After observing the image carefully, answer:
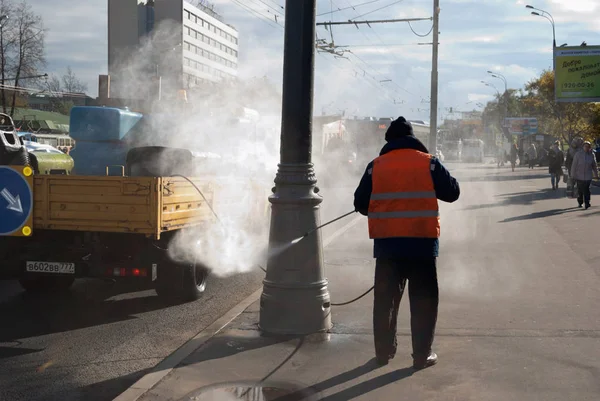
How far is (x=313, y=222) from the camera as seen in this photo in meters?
6.19

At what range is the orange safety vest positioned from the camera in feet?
16.8

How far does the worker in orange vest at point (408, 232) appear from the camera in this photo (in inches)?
202

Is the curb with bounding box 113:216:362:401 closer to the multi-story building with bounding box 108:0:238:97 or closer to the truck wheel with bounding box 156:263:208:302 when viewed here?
the truck wheel with bounding box 156:263:208:302

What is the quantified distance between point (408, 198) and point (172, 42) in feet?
34.8

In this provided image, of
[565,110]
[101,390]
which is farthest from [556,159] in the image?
[565,110]

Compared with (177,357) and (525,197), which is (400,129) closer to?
(177,357)

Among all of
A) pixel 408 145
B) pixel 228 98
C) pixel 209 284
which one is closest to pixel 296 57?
pixel 408 145

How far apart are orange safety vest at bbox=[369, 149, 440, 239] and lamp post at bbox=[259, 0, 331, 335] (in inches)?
41.8

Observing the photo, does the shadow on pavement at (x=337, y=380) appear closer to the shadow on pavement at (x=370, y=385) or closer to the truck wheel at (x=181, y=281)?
the shadow on pavement at (x=370, y=385)

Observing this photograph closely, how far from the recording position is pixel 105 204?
687cm

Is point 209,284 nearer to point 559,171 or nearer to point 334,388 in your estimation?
point 334,388

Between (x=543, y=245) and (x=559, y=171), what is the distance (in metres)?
14.0

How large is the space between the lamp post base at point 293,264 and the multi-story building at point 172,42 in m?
5.97

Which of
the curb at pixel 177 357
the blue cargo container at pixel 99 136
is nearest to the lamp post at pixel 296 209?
the curb at pixel 177 357
